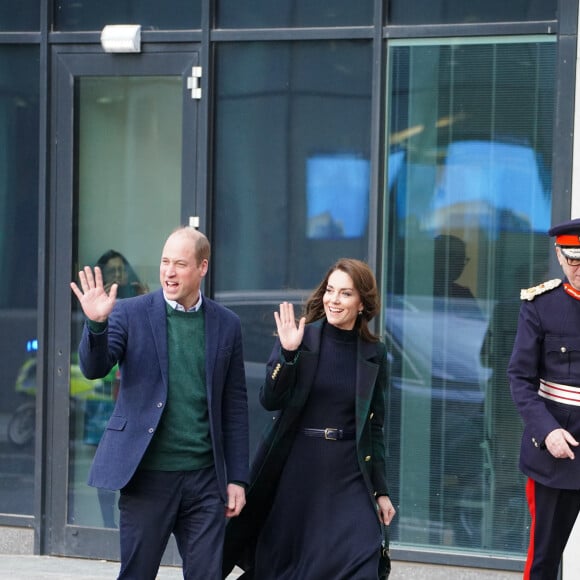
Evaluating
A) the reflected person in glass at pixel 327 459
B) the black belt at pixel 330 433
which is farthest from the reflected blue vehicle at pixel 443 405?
the black belt at pixel 330 433

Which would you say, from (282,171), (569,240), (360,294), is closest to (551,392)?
(569,240)

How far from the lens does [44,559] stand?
7461 millimetres

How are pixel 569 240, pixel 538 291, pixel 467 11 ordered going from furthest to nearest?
pixel 467 11, pixel 538 291, pixel 569 240

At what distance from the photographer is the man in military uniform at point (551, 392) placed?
5.24 m

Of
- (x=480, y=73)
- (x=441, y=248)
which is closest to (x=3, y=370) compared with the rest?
(x=441, y=248)

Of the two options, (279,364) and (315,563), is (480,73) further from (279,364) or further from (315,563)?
(315,563)

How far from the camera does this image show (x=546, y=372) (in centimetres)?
536

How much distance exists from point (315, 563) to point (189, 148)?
2.93 metres

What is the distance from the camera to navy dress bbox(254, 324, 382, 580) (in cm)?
527

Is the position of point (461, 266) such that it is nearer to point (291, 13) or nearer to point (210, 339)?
point (291, 13)

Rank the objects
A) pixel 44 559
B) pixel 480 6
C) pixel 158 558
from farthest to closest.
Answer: pixel 44 559 < pixel 480 6 < pixel 158 558

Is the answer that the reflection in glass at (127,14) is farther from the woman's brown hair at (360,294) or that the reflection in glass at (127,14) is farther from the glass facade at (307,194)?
the woman's brown hair at (360,294)

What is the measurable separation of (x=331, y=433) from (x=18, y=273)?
3.03 meters

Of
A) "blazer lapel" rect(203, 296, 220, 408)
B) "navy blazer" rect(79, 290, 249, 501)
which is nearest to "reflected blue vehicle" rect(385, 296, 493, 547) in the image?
"navy blazer" rect(79, 290, 249, 501)
